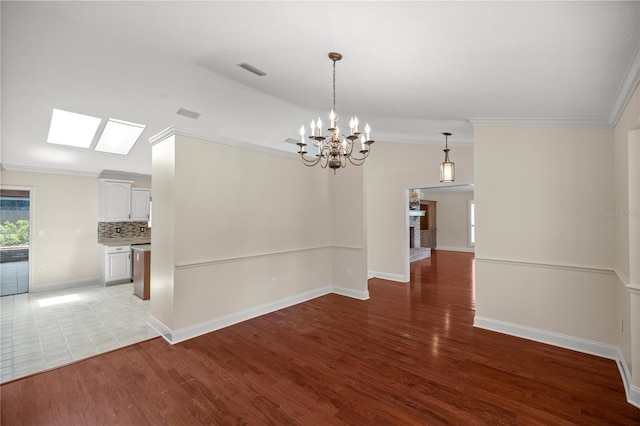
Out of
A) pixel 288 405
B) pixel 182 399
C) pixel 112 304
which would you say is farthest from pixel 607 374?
pixel 112 304

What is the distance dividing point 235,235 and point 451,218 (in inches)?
400

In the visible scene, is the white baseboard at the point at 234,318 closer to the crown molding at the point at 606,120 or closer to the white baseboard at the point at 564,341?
the white baseboard at the point at 564,341

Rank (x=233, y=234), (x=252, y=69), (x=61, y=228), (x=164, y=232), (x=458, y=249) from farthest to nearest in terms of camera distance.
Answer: (x=458, y=249) < (x=61, y=228) < (x=233, y=234) < (x=164, y=232) < (x=252, y=69)

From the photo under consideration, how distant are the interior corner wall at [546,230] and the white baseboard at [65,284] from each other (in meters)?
7.51

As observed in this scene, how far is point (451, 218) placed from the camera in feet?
38.3

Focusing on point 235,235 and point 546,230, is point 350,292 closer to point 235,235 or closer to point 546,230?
point 235,235

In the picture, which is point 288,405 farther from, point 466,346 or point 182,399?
point 466,346

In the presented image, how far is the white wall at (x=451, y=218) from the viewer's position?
11.3 metres

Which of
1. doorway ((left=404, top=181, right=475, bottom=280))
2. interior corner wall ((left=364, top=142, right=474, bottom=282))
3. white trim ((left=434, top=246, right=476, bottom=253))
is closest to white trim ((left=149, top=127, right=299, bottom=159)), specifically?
interior corner wall ((left=364, top=142, right=474, bottom=282))

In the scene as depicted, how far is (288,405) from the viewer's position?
220 cm

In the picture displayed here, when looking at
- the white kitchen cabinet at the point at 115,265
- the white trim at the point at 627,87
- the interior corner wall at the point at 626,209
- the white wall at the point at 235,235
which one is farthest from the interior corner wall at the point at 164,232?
the interior corner wall at the point at 626,209

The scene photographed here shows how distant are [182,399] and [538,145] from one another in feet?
14.6

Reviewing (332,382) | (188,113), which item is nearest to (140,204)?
(188,113)

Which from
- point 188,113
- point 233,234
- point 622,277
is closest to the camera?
point 622,277
